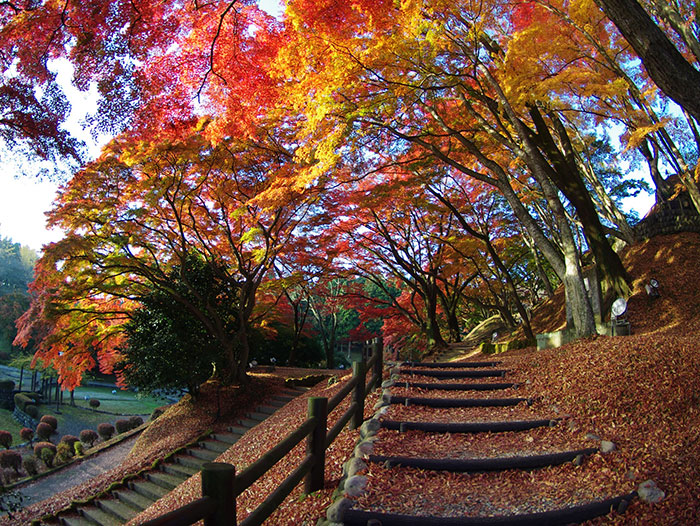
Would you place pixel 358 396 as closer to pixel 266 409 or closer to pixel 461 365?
pixel 461 365

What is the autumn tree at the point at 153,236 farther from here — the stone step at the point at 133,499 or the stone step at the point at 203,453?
the stone step at the point at 133,499

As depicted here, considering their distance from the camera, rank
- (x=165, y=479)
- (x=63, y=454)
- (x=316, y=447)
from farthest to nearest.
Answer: (x=63, y=454) → (x=165, y=479) → (x=316, y=447)

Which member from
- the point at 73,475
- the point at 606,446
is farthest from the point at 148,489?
the point at 606,446

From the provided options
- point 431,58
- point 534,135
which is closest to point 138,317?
point 431,58

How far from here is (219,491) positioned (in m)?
2.38

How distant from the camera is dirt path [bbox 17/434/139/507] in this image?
11742 millimetres

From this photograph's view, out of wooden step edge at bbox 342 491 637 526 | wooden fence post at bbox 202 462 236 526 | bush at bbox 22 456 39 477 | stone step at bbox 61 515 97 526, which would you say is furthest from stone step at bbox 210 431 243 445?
wooden fence post at bbox 202 462 236 526

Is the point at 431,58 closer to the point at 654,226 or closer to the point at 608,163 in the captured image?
the point at 654,226

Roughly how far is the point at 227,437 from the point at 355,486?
7947mm

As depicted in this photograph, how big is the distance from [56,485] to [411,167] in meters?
13.0

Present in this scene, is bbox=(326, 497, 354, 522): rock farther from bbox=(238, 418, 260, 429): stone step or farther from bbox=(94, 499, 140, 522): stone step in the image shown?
bbox=(238, 418, 260, 429): stone step

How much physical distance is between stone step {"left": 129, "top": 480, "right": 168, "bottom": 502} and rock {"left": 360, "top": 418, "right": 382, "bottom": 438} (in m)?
6.08

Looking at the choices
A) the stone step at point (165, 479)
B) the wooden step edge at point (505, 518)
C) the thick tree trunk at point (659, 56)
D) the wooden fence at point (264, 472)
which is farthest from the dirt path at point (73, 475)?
the thick tree trunk at point (659, 56)

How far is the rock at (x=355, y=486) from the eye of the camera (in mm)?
→ 3441
